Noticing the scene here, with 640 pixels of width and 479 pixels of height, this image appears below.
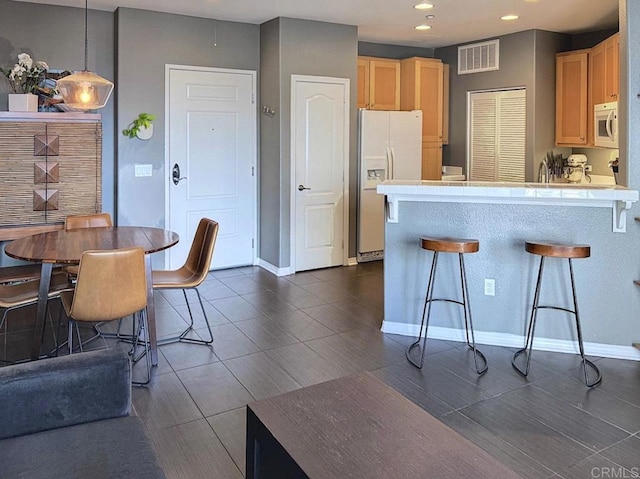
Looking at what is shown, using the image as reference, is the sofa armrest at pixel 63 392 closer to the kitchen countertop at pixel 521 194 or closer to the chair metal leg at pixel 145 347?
the chair metal leg at pixel 145 347

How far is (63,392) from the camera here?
188 centimetres

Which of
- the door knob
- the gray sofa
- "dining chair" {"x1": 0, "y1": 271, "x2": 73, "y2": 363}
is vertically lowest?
the gray sofa

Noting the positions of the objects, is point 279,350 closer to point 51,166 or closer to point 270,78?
point 51,166

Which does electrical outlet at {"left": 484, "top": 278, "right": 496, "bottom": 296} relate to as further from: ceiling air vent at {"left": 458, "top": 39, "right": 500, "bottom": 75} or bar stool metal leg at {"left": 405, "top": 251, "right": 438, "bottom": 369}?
ceiling air vent at {"left": 458, "top": 39, "right": 500, "bottom": 75}

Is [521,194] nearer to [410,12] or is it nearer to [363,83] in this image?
[410,12]

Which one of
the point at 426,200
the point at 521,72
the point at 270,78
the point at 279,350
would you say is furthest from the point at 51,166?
the point at 521,72

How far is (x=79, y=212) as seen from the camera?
5008 mm

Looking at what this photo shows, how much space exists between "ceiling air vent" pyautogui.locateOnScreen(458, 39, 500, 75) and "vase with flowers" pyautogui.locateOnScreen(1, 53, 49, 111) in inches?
190

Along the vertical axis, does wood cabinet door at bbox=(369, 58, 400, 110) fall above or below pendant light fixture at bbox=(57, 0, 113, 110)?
above

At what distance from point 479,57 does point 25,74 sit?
16.5 ft

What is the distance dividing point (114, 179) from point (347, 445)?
14.8 ft

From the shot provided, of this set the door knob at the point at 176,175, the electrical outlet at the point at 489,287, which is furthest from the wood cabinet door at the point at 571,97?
the door knob at the point at 176,175

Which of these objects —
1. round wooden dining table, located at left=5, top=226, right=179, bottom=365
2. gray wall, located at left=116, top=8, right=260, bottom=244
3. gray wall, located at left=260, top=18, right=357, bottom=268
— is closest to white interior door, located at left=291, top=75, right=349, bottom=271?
gray wall, located at left=260, top=18, right=357, bottom=268

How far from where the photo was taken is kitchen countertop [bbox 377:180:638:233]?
131 inches
